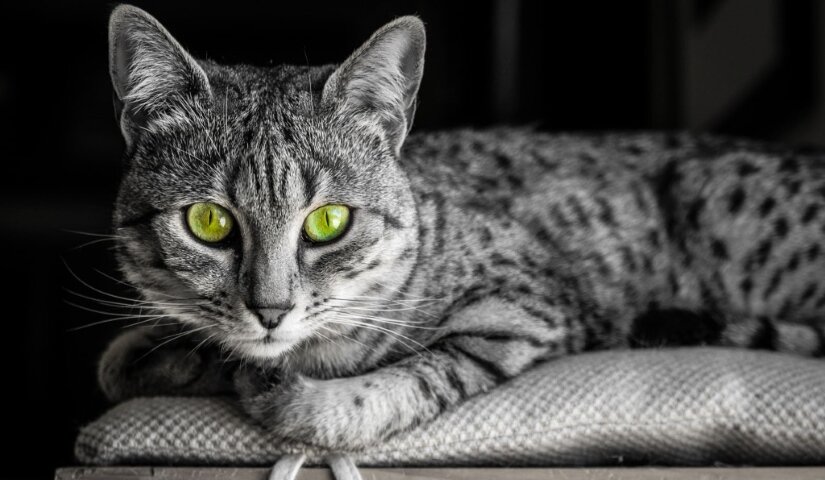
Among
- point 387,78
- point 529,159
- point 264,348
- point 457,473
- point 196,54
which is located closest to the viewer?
point 457,473

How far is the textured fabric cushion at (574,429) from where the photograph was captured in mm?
1329

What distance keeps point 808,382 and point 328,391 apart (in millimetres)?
815

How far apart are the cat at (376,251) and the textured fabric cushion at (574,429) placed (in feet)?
0.18

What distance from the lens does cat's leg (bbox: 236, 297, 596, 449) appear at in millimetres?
1324

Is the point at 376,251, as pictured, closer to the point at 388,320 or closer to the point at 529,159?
the point at 388,320

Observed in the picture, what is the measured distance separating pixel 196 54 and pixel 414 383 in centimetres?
253

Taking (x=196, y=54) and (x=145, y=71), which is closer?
(x=145, y=71)

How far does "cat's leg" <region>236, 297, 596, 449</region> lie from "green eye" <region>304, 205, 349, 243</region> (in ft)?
0.80

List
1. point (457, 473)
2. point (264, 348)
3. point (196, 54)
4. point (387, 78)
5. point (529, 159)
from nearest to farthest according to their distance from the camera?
point (457, 473) → point (264, 348) → point (387, 78) → point (529, 159) → point (196, 54)

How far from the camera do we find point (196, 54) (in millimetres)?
3523

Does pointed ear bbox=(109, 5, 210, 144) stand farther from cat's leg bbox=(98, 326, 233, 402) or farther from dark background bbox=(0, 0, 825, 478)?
dark background bbox=(0, 0, 825, 478)

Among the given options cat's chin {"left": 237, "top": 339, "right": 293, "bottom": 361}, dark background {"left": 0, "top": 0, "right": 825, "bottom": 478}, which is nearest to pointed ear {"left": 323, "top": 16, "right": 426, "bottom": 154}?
cat's chin {"left": 237, "top": 339, "right": 293, "bottom": 361}

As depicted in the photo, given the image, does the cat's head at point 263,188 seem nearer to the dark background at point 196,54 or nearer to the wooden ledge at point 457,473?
the wooden ledge at point 457,473

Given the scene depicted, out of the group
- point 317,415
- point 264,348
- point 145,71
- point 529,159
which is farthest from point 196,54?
point 317,415
